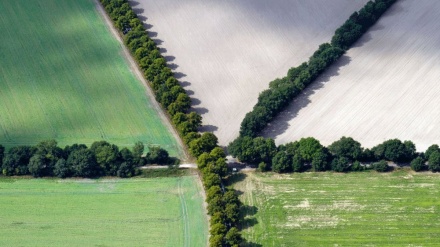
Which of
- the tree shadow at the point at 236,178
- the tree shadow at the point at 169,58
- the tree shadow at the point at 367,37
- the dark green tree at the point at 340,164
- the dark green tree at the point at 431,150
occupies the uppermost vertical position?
the tree shadow at the point at 367,37

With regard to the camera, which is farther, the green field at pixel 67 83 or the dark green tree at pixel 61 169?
the green field at pixel 67 83

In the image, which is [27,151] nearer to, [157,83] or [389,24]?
[157,83]

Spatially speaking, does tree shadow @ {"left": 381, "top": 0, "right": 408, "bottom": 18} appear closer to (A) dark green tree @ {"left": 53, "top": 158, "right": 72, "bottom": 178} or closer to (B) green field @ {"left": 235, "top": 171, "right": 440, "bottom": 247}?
(B) green field @ {"left": 235, "top": 171, "right": 440, "bottom": 247}

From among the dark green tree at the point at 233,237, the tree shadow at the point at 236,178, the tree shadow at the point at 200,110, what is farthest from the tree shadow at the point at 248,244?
the tree shadow at the point at 200,110

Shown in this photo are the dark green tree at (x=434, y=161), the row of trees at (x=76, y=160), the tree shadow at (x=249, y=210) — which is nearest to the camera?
the tree shadow at (x=249, y=210)

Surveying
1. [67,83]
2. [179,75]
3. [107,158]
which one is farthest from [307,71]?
[67,83]

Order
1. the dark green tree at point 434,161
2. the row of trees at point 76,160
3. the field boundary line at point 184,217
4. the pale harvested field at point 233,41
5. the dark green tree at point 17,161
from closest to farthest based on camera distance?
the field boundary line at point 184,217
the dark green tree at point 434,161
the row of trees at point 76,160
the dark green tree at point 17,161
the pale harvested field at point 233,41

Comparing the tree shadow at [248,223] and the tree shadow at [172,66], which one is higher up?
the tree shadow at [172,66]

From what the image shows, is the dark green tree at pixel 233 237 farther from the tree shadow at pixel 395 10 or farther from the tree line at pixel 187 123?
the tree shadow at pixel 395 10
